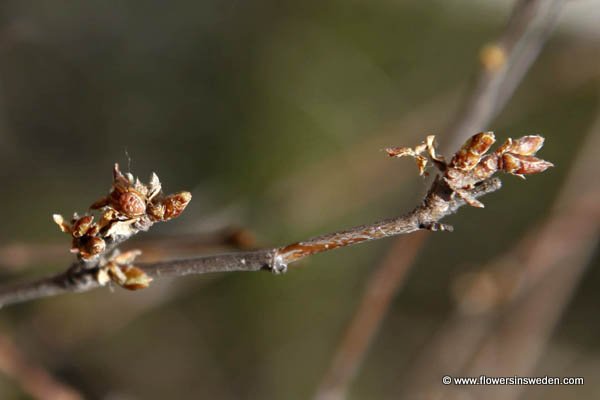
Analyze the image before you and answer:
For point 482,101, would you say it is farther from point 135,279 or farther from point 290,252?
point 135,279

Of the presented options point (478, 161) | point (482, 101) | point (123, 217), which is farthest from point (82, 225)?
point (482, 101)

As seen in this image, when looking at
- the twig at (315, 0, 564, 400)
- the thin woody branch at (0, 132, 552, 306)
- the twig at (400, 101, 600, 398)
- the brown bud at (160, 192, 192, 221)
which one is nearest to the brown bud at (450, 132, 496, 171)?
the thin woody branch at (0, 132, 552, 306)

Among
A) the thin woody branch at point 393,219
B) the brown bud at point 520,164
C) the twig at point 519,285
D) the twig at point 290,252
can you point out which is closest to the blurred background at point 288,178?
the twig at point 519,285

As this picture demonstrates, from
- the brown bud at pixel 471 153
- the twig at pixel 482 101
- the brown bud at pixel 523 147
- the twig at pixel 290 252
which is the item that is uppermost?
the twig at pixel 482 101

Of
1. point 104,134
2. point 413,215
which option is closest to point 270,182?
point 104,134

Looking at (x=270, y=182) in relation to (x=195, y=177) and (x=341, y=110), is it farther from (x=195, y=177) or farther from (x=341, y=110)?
(x=341, y=110)

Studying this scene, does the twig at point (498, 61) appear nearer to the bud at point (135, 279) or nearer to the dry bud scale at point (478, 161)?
the dry bud scale at point (478, 161)

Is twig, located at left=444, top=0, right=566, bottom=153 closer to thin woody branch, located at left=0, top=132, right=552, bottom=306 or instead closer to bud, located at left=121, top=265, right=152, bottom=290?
thin woody branch, located at left=0, top=132, right=552, bottom=306
